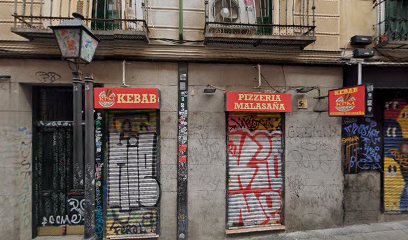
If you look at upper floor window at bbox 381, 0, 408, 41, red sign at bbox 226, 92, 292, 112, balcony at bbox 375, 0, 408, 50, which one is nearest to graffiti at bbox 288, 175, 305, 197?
red sign at bbox 226, 92, 292, 112

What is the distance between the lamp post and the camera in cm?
342

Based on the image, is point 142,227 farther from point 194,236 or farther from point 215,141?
point 215,141

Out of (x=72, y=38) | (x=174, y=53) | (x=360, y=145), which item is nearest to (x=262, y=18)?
(x=174, y=53)

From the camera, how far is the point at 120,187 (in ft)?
20.2

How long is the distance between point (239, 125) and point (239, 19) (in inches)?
100

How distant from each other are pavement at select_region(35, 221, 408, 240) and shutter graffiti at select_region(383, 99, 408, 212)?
0.63 metres

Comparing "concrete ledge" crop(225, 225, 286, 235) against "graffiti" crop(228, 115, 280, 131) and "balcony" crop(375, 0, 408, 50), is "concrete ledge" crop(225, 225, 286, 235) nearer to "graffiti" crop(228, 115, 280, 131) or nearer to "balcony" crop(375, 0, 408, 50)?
"graffiti" crop(228, 115, 280, 131)

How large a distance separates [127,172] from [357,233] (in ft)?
18.5

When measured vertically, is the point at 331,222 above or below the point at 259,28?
below

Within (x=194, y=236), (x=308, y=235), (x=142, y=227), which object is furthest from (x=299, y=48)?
(x=142, y=227)

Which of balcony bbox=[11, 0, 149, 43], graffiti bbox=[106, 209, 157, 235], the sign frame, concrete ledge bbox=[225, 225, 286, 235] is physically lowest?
concrete ledge bbox=[225, 225, 286, 235]

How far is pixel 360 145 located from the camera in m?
6.71

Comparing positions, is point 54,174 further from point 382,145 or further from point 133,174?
point 382,145

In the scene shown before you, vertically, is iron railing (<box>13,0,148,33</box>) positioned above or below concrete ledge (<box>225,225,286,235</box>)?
above
